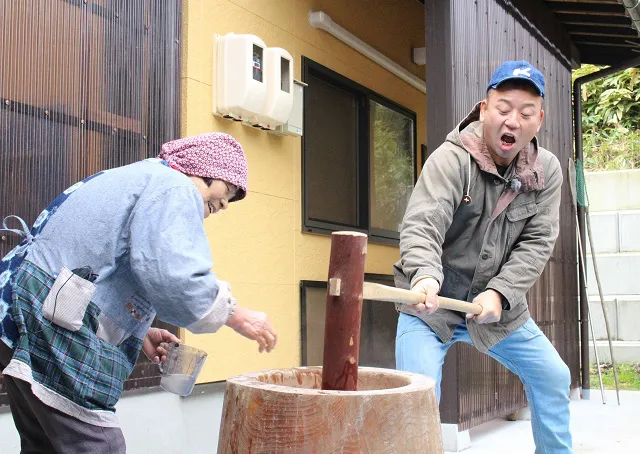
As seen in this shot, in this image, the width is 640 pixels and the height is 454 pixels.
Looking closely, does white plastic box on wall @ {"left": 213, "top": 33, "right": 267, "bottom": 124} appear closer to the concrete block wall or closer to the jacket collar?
the jacket collar

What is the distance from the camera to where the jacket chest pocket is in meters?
3.91

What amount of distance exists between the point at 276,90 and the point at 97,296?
345cm

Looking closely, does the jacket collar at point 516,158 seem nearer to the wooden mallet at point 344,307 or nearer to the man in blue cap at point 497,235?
the man in blue cap at point 497,235

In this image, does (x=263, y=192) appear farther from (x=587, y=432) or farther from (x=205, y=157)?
(x=587, y=432)

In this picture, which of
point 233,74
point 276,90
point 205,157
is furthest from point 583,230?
point 205,157

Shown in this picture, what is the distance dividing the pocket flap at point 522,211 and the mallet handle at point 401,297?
53 centimetres

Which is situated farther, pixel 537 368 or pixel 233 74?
Answer: pixel 233 74

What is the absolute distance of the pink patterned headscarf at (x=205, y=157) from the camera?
2.95 meters

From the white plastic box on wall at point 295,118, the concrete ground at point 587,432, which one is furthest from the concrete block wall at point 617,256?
the white plastic box on wall at point 295,118

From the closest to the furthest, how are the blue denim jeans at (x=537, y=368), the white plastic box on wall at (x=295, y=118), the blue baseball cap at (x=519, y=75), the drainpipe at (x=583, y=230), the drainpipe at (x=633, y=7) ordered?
the blue baseball cap at (x=519, y=75) < the blue denim jeans at (x=537, y=368) < the white plastic box on wall at (x=295, y=118) < the drainpipe at (x=633, y=7) < the drainpipe at (x=583, y=230)

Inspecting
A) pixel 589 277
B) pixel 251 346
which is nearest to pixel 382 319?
pixel 251 346

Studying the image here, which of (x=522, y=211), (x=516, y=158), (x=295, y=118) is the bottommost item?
(x=522, y=211)

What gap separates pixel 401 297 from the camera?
2982 millimetres

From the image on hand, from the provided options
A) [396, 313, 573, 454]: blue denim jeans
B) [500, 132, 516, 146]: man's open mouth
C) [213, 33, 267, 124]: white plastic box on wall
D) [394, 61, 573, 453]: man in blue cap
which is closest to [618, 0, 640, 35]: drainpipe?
[213, 33, 267, 124]: white plastic box on wall
